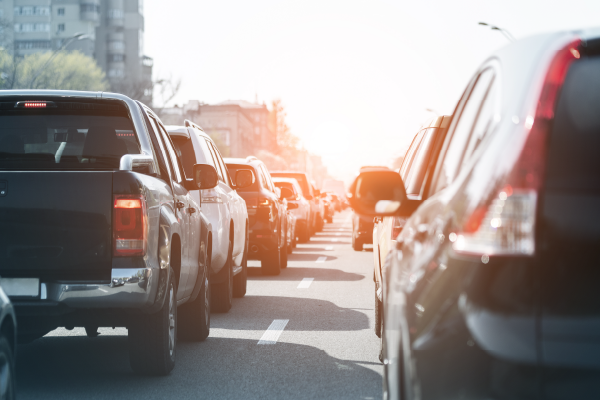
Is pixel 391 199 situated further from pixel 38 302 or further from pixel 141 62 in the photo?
pixel 141 62

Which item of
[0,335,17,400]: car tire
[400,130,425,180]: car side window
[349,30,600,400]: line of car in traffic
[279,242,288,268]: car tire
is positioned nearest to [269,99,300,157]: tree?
[279,242,288,268]: car tire

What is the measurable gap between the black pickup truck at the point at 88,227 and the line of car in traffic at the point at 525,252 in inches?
121

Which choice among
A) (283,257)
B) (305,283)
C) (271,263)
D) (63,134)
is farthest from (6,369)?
(283,257)

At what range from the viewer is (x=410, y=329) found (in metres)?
2.77

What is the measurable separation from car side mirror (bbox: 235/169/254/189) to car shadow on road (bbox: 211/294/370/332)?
1.46 metres

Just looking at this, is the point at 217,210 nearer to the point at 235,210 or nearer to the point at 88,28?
the point at 235,210

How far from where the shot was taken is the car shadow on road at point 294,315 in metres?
8.99

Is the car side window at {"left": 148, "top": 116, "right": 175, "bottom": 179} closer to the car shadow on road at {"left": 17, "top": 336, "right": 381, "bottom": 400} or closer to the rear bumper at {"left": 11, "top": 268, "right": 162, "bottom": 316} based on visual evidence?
the car shadow on road at {"left": 17, "top": 336, "right": 381, "bottom": 400}

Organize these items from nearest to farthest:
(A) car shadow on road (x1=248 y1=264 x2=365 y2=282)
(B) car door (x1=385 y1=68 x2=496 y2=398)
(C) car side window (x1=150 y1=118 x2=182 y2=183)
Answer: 1. (B) car door (x1=385 y1=68 x2=496 y2=398)
2. (C) car side window (x1=150 y1=118 x2=182 y2=183)
3. (A) car shadow on road (x1=248 y1=264 x2=365 y2=282)

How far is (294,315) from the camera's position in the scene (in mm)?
9828

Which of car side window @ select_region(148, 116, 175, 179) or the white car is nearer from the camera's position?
car side window @ select_region(148, 116, 175, 179)

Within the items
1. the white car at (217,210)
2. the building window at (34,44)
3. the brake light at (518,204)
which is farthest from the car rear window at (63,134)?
the building window at (34,44)

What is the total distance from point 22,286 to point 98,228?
0.57 m

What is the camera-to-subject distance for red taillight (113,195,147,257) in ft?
17.7
